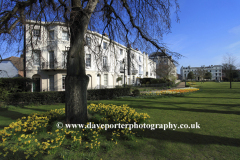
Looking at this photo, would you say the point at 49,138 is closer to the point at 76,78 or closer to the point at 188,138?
the point at 76,78

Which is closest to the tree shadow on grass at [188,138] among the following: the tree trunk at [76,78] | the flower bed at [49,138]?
the flower bed at [49,138]

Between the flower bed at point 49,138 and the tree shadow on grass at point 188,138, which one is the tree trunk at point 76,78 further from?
the tree shadow on grass at point 188,138

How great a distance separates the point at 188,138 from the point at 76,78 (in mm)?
3995

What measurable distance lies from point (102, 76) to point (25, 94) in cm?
1438

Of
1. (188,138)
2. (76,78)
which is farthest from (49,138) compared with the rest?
(188,138)

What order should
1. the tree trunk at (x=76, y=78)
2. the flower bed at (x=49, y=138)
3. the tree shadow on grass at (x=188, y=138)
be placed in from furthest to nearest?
the tree trunk at (x=76, y=78), the tree shadow on grass at (x=188, y=138), the flower bed at (x=49, y=138)

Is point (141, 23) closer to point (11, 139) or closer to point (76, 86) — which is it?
point (76, 86)

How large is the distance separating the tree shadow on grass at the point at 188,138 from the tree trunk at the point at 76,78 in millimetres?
2210

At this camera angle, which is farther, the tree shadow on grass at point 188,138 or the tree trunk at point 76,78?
the tree trunk at point 76,78

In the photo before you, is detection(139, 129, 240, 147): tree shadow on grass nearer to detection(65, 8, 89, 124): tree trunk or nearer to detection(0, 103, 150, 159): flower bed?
detection(0, 103, 150, 159): flower bed

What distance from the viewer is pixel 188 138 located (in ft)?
12.4

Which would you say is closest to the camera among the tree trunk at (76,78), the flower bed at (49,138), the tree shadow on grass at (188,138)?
the flower bed at (49,138)

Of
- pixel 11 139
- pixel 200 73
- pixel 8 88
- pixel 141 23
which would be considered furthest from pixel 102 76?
pixel 200 73

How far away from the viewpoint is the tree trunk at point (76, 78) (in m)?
4.39
